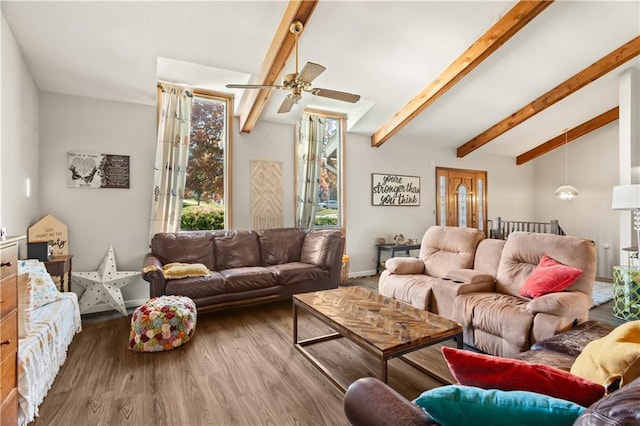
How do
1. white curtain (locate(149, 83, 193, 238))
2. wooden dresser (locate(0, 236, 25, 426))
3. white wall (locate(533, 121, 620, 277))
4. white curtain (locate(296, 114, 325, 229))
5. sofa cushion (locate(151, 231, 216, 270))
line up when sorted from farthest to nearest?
white wall (locate(533, 121, 620, 277)) < white curtain (locate(296, 114, 325, 229)) < white curtain (locate(149, 83, 193, 238)) < sofa cushion (locate(151, 231, 216, 270)) < wooden dresser (locate(0, 236, 25, 426))

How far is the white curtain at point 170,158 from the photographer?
13.4 feet

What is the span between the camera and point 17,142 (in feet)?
9.31

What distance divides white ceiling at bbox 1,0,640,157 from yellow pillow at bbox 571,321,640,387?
3143 mm

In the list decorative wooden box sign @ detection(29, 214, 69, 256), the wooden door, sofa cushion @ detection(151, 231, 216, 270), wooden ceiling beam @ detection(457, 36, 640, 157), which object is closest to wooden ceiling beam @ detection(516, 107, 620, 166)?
the wooden door

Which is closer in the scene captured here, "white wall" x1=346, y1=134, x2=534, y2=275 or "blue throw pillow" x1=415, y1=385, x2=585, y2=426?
"blue throw pillow" x1=415, y1=385, x2=585, y2=426

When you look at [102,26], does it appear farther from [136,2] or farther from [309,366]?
[309,366]

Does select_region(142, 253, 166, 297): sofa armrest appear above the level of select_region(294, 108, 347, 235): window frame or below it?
below

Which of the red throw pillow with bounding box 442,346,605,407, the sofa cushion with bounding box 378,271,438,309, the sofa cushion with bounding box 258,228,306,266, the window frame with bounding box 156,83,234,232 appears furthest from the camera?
the window frame with bounding box 156,83,234,232

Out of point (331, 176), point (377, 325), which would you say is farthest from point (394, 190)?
point (377, 325)

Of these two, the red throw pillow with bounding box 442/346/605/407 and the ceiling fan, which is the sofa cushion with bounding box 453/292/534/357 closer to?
the red throw pillow with bounding box 442/346/605/407

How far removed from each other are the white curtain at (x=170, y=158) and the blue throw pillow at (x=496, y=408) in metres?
4.00

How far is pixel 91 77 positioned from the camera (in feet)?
11.5

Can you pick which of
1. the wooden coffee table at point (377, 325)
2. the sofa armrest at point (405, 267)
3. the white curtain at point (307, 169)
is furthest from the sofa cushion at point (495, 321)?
the white curtain at point (307, 169)

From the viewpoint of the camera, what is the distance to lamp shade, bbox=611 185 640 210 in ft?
10.6
